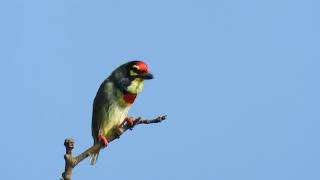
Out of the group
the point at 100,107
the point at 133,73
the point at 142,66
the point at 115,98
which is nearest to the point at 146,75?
the point at 142,66

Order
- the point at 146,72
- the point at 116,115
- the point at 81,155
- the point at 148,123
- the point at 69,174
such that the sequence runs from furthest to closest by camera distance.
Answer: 1. the point at 116,115
2. the point at 146,72
3. the point at 148,123
4. the point at 81,155
5. the point at 69,174

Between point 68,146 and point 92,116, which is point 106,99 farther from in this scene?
point 68,146

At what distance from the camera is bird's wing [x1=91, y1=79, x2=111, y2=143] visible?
9.65 m

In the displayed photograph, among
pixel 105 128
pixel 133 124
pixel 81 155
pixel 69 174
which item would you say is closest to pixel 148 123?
pixel 133 124

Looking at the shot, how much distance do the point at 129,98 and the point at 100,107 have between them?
0.67 meters

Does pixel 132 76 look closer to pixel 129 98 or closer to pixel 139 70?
pixel 139 70

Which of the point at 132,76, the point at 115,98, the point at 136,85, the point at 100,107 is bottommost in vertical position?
the point at 100,107

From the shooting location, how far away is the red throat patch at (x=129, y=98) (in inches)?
367

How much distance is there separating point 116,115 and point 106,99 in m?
0.35

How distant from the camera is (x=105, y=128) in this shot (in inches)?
379

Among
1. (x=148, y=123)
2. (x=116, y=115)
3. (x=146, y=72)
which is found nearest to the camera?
(x=148, y=123)

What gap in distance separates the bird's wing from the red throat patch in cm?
36

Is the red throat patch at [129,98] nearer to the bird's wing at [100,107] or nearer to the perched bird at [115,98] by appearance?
the perched bird at [115,98]

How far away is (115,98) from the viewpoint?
378 inches
